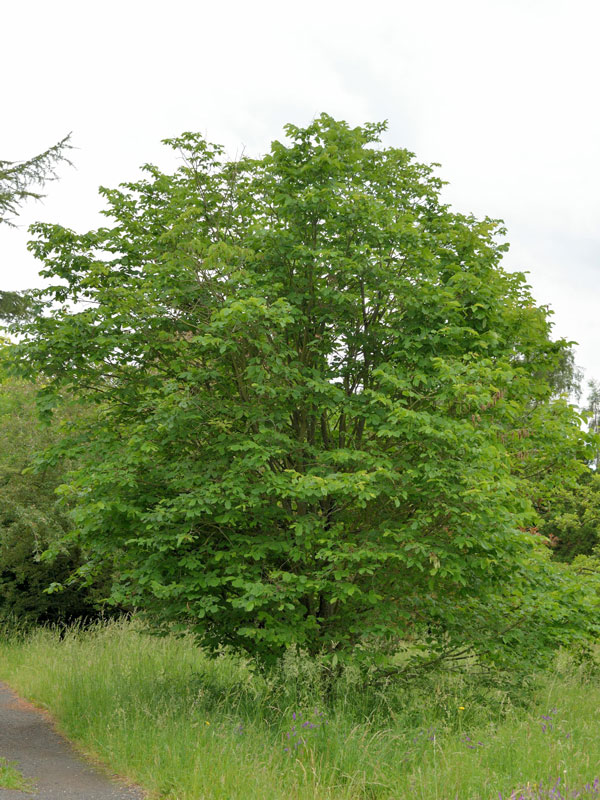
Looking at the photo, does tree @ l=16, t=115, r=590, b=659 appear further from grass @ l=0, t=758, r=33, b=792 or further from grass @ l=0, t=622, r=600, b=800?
grass @ l=0, t=758, r=33, b=792

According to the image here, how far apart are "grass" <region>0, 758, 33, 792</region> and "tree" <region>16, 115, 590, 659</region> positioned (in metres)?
1.90

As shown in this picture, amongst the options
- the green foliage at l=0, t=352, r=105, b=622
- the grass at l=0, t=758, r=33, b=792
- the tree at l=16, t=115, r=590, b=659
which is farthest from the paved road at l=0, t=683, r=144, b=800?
the green foliage at l=0, t=352, r=105, b=622

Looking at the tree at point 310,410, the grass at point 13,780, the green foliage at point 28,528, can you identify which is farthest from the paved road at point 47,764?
the green foliage at point 28,528

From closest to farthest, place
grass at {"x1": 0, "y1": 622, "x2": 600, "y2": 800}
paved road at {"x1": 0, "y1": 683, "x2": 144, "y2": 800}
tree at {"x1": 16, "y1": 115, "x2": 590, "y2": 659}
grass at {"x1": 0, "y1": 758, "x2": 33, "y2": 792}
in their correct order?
1. grass at {"x1": 0, "y1": 622, "x2": 600, "y2": 800}
2. paved road at {"x1": 0, "y1": 683, "x2": 144, "y2": 800}
3. grass at {"x1": 0, "y1": 758, "x2": 33, "y2": 792}
4. tree at {"x1": 16, "y1": 115, "x2": 590, "y2": 659}

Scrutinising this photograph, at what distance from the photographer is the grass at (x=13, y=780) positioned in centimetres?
629

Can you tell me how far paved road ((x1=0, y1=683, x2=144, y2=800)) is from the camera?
6.18 m

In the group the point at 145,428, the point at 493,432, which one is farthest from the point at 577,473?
the point at 145,428

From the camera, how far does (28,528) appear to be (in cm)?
1481

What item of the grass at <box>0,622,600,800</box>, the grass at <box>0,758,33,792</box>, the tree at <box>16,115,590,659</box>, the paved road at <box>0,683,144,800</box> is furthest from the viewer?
the tree at <box>16,115,590,659</box>

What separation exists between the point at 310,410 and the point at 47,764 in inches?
172

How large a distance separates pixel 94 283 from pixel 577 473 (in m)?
6.04

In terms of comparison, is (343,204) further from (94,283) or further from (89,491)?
(89,491)

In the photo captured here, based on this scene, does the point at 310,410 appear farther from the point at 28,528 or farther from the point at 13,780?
the point at 28,528

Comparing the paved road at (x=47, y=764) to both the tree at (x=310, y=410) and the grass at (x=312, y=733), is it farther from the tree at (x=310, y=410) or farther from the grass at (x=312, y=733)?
the tree at (x=310, y=410)
